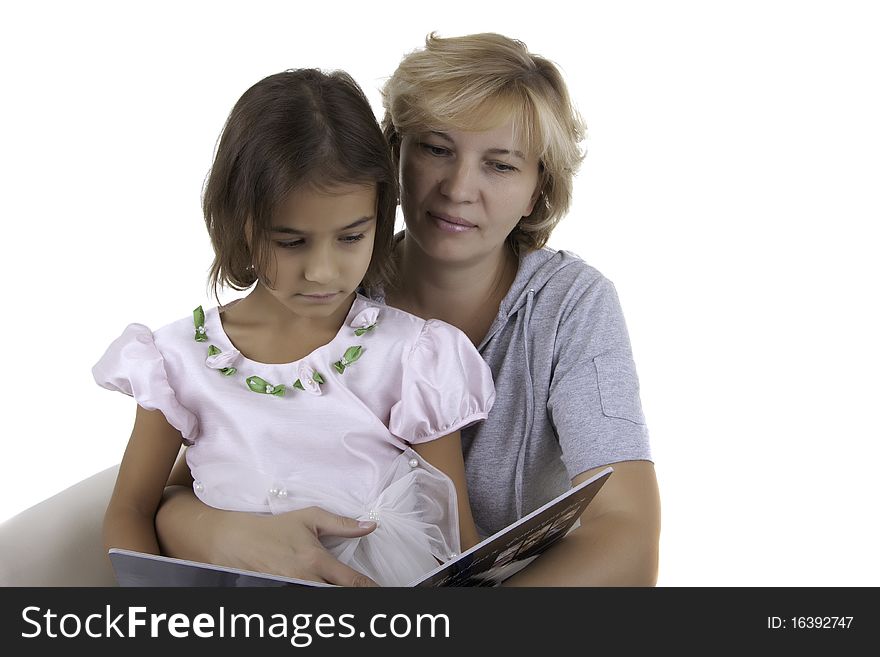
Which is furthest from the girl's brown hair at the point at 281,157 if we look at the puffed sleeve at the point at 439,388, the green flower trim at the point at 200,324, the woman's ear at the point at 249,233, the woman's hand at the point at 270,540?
the woman's hand at the point at 270,540

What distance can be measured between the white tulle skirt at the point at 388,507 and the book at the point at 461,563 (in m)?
0.13

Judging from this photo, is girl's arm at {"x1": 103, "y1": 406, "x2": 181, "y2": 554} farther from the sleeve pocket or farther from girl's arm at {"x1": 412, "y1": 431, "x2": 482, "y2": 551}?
the sleeve pocket

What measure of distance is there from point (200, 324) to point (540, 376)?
0.59 metres

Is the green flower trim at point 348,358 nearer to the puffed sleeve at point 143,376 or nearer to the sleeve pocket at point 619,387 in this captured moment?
the puffed sleeve at point 143,376

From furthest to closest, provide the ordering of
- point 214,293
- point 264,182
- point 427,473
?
point 214,293, point 427,473, point 264,182

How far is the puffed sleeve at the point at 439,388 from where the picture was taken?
4.92ft

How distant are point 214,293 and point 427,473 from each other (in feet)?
1.51

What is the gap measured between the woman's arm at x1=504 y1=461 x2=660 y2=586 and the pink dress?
17 centimetres

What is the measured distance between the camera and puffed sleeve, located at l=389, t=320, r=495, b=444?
4.92ft

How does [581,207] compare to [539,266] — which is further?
[581,207]

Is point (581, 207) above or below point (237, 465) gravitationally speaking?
above
